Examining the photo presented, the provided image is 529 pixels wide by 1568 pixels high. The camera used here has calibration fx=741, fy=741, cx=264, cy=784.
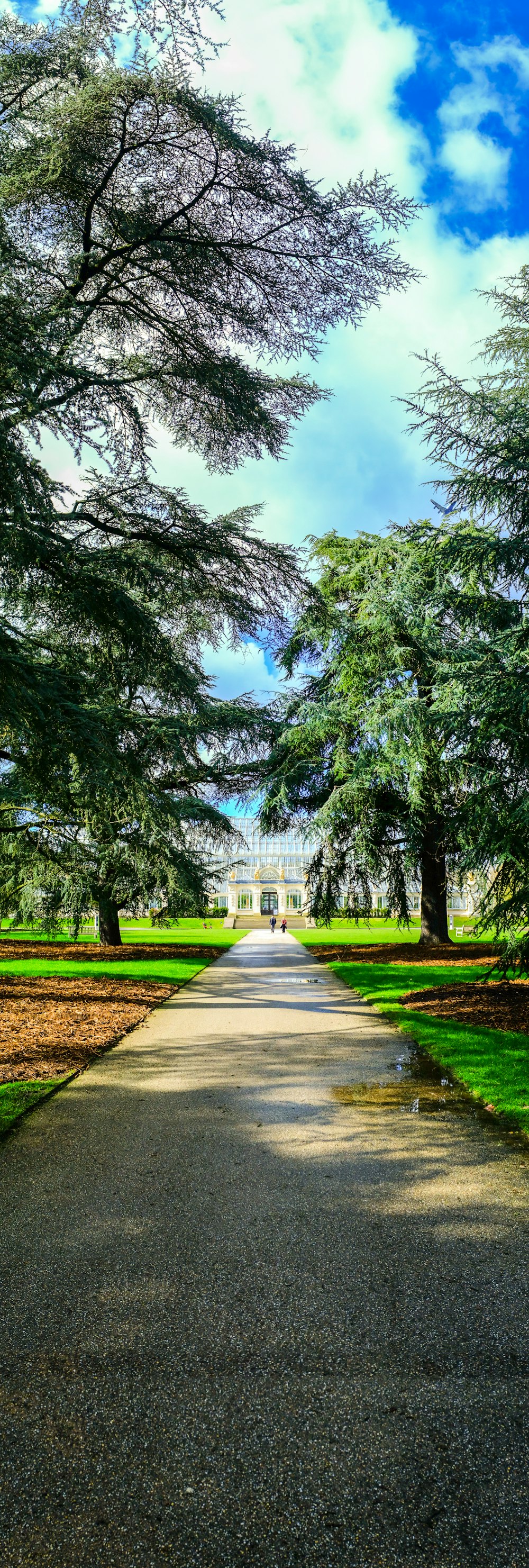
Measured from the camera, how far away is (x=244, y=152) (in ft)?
17.2

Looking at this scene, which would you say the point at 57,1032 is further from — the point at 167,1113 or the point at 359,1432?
the point at 359,1432

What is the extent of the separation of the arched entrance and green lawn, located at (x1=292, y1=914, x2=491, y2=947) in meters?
17.8

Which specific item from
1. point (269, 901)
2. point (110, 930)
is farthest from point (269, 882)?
point (110, 930)

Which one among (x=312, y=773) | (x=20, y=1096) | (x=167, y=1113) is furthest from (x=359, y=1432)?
(x=312, y=773)

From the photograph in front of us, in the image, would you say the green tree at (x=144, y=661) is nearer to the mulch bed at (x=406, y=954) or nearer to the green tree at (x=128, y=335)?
the green tree at (x=128, y=335)

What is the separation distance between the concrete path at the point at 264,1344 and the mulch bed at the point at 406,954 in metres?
11.6

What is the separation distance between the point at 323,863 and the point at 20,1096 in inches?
453

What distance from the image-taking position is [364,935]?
Answer: 32.3 m

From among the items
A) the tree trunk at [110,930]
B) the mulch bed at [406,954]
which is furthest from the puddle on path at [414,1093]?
the tree trunk at [110,930]

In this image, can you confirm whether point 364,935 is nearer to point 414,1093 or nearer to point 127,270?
point 414,1093

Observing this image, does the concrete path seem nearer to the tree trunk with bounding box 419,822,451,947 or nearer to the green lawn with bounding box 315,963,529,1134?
the green lawn with bounding box 315,963,529,1134

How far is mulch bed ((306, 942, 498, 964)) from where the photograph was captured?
1633 cm

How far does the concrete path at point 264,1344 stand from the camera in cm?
181

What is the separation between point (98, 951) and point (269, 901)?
46.4 metres
